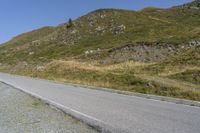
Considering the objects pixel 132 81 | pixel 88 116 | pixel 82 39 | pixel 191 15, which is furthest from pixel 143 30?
pixel 88 116

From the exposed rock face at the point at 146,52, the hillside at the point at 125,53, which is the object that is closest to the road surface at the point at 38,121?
the hillside at the point at 125,53

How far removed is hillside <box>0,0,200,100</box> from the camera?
28.3 metres

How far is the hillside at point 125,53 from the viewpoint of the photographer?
28.3 m

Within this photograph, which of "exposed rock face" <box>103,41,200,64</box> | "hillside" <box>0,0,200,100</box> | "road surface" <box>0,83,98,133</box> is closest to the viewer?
"road surface" <box>0,83,98,133</box>

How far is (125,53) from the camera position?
176ft

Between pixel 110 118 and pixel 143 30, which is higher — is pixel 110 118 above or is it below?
below

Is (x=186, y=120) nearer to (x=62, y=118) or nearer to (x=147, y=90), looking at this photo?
(x=62, y=118)

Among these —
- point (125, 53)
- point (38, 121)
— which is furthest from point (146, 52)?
point (38, 121)

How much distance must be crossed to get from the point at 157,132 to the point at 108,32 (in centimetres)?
7705

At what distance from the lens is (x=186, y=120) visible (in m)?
9.85

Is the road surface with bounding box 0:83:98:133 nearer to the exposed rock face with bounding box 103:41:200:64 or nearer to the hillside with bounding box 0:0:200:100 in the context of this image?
the hillside with bounding box 0:0:200:100

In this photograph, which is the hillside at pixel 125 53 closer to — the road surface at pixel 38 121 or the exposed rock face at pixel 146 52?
the exposed rock face at pixel 146 52

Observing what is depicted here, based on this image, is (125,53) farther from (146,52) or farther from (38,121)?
(38,121)

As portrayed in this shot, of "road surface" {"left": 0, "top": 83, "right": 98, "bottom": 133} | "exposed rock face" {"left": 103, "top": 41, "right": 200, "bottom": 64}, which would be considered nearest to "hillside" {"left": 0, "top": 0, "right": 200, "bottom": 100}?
"exposed rock face" {"left": 103, "top": 41, "right": 200, "bottom": 64}
